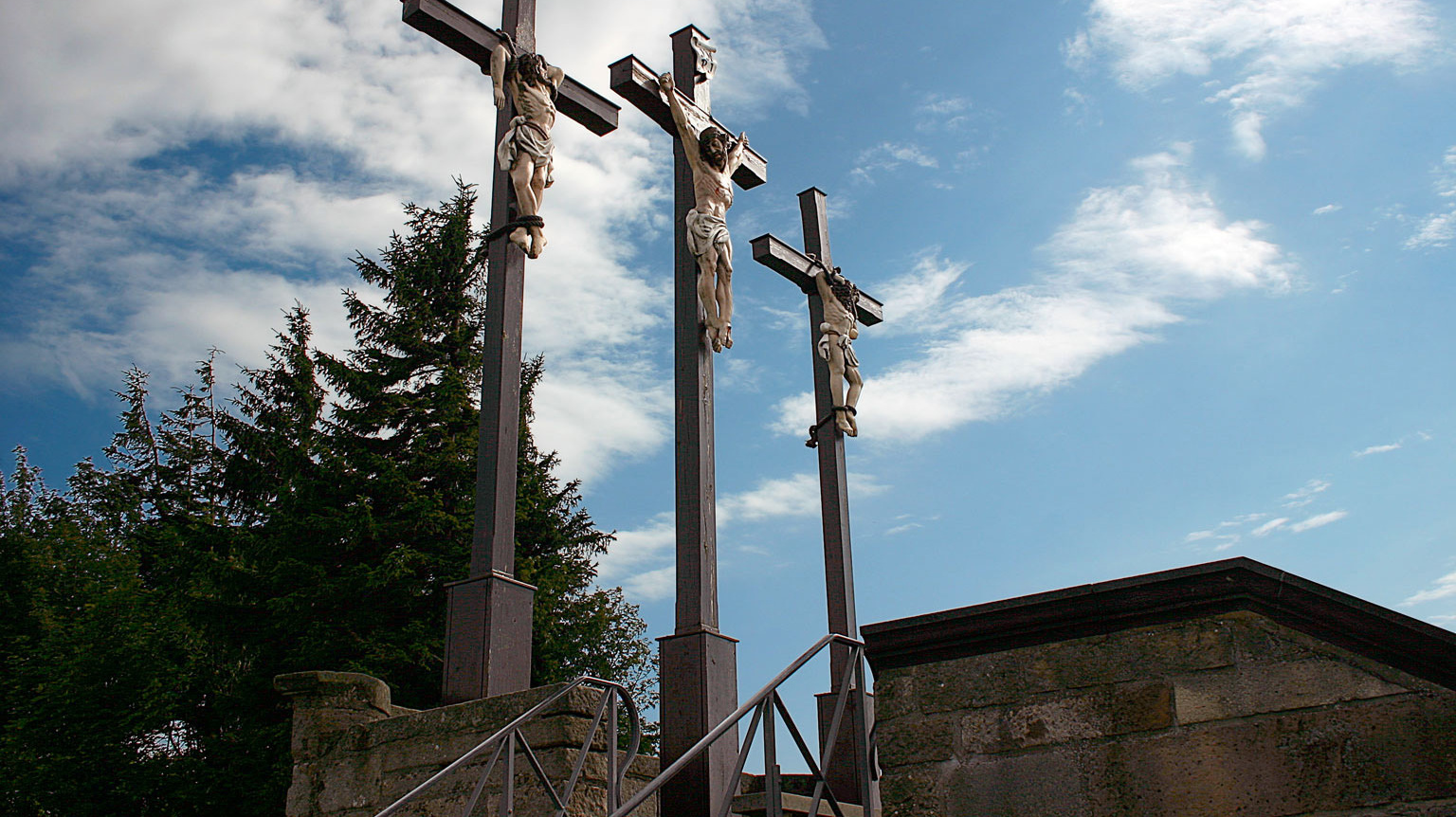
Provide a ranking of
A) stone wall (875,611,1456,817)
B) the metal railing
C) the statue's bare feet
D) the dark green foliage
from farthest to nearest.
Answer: the dark green foliage → the statue's bare feet → the metal railing → stone wall (875,611,1456,817)

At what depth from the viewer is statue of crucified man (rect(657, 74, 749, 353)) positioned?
736 cm

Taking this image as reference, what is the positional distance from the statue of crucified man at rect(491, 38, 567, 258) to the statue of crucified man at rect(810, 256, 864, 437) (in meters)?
2.85

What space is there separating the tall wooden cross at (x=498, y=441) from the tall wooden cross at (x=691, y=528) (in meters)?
0.52

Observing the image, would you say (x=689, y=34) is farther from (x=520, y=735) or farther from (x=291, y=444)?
(x=291, y=444)

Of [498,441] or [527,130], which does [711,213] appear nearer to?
[527,130]

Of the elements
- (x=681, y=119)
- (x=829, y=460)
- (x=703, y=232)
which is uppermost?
(x=681, y=119)

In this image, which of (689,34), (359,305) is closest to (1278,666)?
(689,34)

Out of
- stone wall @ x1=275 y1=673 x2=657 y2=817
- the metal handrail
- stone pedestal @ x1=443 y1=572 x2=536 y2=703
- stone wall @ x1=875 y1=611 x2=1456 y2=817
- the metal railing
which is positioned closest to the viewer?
stone wall @ x1=875 y1=611 x2=1456 y2=817

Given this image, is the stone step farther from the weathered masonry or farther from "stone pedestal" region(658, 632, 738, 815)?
the weathered masonry

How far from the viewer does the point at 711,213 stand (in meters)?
7.62

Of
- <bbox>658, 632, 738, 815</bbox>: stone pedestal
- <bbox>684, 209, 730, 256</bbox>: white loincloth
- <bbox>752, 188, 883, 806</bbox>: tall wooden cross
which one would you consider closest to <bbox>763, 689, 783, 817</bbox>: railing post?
<bbox>658, 632, 738, 815</bbox>: stone pedestal

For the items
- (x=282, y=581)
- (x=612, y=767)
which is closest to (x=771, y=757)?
(x=612, y=767)

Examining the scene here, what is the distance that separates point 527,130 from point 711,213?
1.33 m

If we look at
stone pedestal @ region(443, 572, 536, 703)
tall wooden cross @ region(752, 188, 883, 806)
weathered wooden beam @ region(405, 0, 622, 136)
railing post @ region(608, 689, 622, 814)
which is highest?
weathered wooden beam @ region(405, 0, 622, 136)
